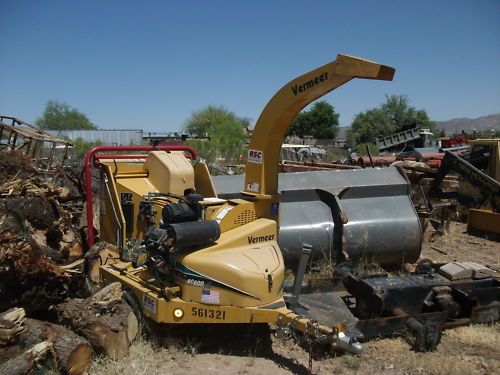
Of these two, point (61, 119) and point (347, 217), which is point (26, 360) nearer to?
point (347, 217)

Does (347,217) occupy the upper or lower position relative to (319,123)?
lower

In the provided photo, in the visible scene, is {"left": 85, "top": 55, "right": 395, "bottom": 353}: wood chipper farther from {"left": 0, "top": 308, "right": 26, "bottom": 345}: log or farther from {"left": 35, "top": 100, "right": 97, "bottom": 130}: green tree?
{"left": 35, "top": 100, "right": 97, "bottom": 130}: green tree

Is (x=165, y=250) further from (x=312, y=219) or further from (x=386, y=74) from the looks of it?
(x=312, y=219)

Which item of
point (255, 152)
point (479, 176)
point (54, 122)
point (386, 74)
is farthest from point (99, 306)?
point (54, 122)

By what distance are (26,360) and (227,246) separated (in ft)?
5.63

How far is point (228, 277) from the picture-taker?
400cm

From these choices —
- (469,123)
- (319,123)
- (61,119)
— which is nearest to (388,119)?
(319,123)

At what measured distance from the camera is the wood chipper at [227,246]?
4004 mm

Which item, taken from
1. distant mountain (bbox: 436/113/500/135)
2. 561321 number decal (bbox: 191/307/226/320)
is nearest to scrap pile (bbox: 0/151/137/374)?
561321 number decal (bbox: 191/307/226/320)

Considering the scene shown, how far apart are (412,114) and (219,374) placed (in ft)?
167

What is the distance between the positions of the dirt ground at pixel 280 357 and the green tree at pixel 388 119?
44.7 meters

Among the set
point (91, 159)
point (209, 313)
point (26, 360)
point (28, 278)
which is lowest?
point (26, 360)

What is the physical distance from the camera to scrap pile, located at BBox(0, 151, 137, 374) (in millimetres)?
3818

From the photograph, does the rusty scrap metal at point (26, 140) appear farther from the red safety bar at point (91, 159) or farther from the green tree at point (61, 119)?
the green tree at point (61, 119)
